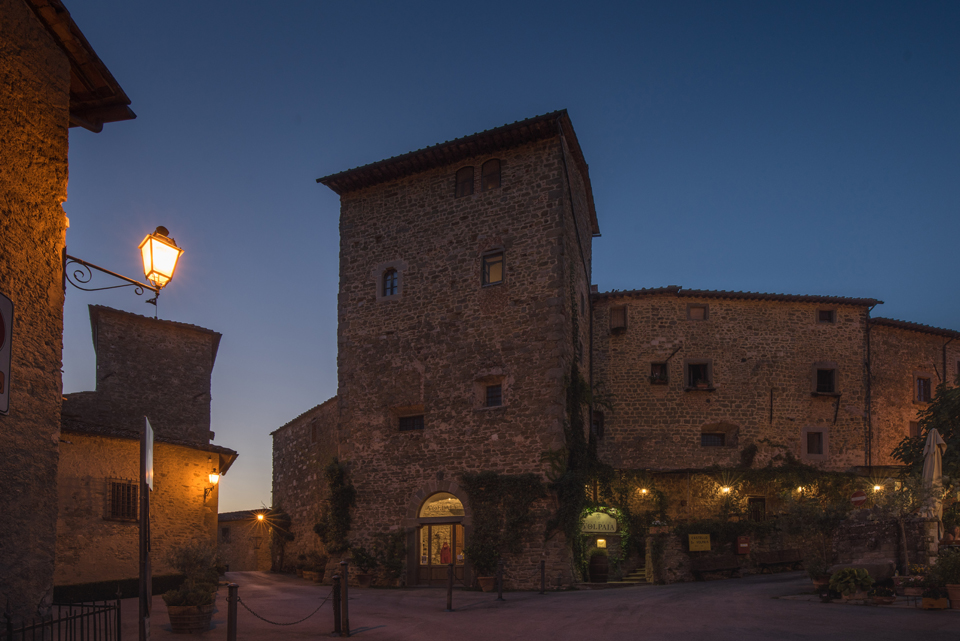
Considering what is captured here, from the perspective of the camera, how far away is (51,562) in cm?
678

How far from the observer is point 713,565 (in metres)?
20.2

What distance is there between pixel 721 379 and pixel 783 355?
2546 mm

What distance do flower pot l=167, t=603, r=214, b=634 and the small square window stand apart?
2175 centimetres

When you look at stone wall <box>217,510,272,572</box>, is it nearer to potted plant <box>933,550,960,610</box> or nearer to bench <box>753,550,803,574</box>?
bench <box>753,550,803,574</box>

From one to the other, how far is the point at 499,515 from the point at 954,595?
1039cm

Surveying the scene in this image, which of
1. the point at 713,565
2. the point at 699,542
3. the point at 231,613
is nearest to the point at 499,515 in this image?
the point at 699,542

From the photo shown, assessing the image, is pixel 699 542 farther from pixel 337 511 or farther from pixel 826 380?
pixel 337 511

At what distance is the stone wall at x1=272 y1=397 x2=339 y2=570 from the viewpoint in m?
25.8

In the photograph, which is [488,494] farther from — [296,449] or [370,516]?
[296,449]

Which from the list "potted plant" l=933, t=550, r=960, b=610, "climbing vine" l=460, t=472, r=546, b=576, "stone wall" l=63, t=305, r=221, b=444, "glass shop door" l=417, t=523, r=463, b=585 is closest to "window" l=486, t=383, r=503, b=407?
"climbing vine" l=460, t=472, r=546, b=576

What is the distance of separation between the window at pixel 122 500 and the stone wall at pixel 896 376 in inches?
944

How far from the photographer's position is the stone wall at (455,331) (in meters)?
19.6

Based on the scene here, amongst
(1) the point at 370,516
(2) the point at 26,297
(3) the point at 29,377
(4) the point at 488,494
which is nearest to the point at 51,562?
(3) the point at 29,377

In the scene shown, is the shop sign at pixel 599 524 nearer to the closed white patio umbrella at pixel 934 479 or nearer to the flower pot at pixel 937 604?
the closed white patio umbrella at pixel 934 479
